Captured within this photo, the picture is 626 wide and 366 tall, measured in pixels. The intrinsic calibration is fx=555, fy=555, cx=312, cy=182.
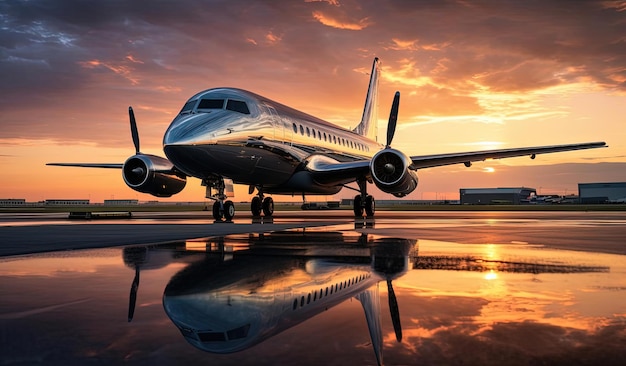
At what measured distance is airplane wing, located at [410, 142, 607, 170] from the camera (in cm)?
2867

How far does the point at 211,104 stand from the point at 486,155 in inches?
609

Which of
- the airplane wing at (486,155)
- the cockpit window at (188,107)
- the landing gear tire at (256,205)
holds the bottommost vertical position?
the landing gear tire at (256,205)

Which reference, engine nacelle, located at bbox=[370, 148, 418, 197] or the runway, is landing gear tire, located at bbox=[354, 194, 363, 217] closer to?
engine nacelle, located at bbox=[370, 148, 418, 197]

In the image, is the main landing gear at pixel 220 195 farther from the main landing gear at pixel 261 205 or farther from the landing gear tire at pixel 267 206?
the landing gear tire at pixel 267 206


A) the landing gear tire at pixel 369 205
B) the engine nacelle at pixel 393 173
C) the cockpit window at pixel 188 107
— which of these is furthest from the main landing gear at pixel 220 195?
the landing gear tire at pixel 369 205

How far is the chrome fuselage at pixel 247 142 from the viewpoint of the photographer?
809 inches

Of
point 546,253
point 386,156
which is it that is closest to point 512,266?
point 546,253

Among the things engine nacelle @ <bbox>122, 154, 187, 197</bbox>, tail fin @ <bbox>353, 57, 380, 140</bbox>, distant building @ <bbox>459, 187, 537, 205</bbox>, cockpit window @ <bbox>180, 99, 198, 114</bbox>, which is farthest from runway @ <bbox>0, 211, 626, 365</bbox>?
distant building @ <bbox>459, 187, 537, 205</bbox>

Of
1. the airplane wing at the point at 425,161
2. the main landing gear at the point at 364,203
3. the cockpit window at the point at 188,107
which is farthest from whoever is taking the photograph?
the main landing gear at the point at 364,203

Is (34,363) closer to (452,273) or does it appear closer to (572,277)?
(452,273)

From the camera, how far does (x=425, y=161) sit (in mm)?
30203

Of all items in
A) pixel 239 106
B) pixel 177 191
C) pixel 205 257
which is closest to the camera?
pixel 205 257

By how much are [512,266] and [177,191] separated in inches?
913

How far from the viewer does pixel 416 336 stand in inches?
160
